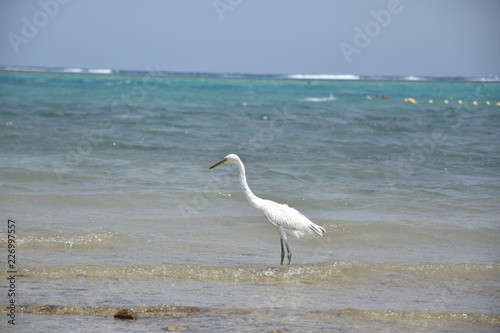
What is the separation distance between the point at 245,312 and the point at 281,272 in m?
1.64

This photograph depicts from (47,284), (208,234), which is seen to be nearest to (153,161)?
(208,234)

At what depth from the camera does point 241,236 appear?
29.2ft

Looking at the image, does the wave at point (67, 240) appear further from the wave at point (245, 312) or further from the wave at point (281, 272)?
the wave at point (245, 312)

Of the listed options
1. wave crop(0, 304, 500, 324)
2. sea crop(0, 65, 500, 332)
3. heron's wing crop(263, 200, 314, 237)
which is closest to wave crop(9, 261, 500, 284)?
sea crop(0, 65, 500, 332)

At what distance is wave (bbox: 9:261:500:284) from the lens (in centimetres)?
669

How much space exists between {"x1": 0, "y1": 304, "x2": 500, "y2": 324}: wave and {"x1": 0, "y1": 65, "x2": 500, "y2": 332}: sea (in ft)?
0.06

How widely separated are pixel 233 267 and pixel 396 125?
1805 cm

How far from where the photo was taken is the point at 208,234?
351 inches

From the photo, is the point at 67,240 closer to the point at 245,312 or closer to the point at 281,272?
the point at 281,272

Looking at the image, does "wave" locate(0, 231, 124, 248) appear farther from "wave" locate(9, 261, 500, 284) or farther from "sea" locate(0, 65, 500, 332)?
"wave" locate(9, 261, 500, 284)

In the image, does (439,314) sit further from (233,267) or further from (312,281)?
(233,267)

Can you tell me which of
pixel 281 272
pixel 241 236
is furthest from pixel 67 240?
pixel 281 272

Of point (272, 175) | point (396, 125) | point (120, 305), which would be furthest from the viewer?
Result: point (396, 125)

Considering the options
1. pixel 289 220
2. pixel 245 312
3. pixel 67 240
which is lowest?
pixel 245 312
